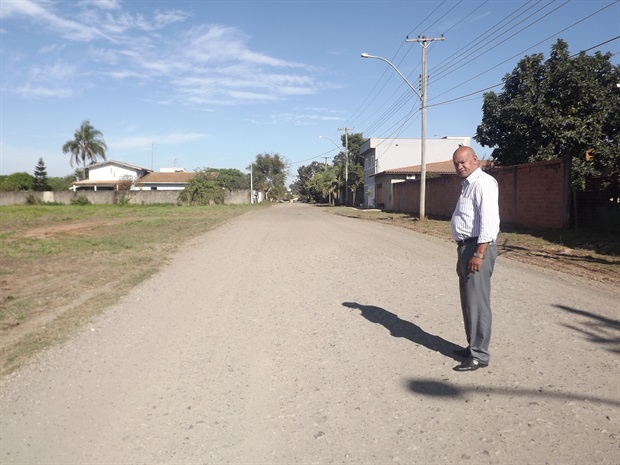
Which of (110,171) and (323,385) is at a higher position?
(110,171)

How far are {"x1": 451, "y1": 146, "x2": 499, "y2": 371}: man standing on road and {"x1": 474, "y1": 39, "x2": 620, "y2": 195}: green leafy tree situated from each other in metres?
13.3

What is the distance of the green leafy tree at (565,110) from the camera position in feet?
57.1

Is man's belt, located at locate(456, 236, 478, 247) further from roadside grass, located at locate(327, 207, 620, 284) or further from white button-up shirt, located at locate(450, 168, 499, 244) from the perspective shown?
roadside grass, located at locate(327, 207, 620, 284)

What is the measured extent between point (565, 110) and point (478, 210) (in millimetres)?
16778

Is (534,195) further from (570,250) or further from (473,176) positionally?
(473,176)

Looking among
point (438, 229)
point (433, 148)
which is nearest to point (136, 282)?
point (438, 229)

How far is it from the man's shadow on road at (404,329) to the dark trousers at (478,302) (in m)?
0.31

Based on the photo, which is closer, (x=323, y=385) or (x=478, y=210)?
(x=323, y=385)

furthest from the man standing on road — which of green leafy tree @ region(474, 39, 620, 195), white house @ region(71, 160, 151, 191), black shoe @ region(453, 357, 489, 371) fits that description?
white house @ region(71, 160, 151, 191)

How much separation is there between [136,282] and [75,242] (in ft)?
24.5

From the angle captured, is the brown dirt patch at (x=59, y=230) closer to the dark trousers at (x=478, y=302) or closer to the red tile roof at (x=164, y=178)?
the dark trousers at (x=478, y=302)

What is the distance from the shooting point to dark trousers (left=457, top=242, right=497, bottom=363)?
409 centimetres

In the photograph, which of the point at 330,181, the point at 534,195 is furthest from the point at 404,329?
the point at 330,181

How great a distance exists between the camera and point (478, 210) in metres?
4.09
